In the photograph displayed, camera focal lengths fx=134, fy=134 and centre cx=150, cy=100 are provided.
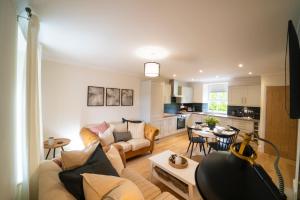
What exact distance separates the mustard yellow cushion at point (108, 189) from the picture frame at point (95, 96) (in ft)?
9.16

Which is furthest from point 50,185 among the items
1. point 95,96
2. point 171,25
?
point 95,96

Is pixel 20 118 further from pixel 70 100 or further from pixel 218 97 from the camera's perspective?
pixel 218 97

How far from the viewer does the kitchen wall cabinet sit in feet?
15.2

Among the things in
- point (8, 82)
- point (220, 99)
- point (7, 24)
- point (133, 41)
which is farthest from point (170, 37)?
point (220, 99)

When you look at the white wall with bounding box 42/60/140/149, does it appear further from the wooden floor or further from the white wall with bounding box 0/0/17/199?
the white wall with bounding box 0/0/17/199

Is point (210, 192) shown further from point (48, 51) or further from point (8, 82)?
point (48, 51)

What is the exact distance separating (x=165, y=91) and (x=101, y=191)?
15.8 feet

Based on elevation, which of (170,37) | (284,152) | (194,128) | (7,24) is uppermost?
(170,37)

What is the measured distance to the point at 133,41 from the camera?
2.01 metres

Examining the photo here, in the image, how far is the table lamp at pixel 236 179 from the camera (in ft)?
Answer: 1.29

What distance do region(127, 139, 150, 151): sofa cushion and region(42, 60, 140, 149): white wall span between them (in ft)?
3.67

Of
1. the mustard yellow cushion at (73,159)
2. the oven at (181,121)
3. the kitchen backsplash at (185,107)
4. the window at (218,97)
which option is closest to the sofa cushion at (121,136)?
the mustard yellow cushion at (73,159)

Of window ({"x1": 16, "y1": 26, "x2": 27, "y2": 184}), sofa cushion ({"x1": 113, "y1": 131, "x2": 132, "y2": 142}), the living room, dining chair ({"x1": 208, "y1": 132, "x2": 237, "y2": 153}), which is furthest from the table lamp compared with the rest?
sofa cushion ({"x1": 113, "y1": 131, "x2": 132, "y2": 142})

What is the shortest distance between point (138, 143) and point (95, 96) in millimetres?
1756
